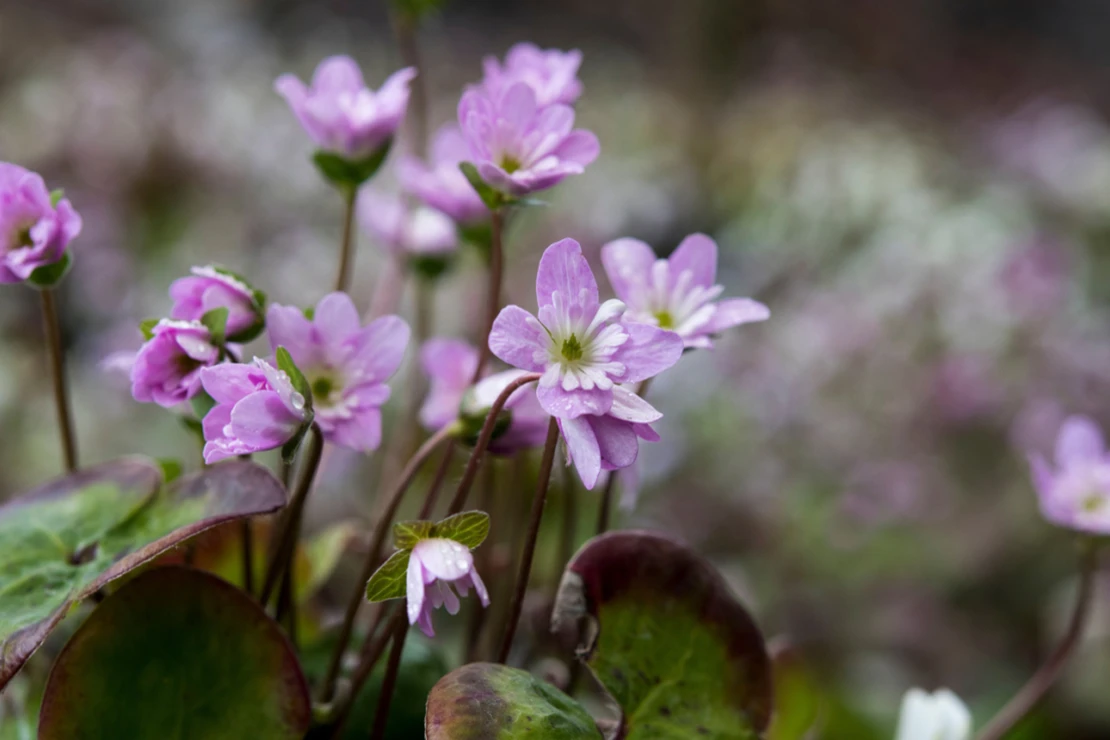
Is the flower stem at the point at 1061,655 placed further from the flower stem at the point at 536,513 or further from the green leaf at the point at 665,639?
the flower stem at the point at 536,513

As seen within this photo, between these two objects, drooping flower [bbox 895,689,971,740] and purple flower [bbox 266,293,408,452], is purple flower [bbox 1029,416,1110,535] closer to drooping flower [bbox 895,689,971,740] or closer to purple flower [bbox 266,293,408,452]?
drooping flower [bbox 895,689,971,740]

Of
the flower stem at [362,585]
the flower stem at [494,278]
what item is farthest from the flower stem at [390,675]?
the flower stem at [494,278]

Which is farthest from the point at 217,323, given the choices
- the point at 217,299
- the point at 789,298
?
the point at 789,298

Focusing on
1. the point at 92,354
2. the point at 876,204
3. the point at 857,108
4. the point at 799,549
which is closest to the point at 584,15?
the point at 857,108

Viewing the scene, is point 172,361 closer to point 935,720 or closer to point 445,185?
point 445,185

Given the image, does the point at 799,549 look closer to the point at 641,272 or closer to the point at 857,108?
the point at 641,272
